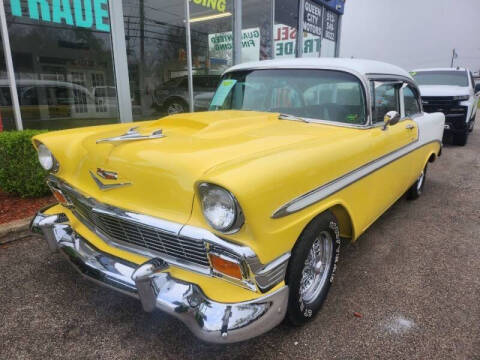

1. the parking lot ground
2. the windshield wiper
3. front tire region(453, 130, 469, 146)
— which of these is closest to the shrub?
the parking lot ground

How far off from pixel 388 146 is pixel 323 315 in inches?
58.2

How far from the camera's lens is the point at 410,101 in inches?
155

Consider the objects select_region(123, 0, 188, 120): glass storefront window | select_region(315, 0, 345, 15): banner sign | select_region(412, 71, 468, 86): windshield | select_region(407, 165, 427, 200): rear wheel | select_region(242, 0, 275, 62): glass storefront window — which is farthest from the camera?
select_region(315, 0, 345, 15): banner sign

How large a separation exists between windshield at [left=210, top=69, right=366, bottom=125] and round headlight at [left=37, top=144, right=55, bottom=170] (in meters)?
1.53

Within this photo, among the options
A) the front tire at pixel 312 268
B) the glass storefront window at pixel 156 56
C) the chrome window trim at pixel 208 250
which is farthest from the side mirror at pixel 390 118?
the glass storefront window at pixel 156 56

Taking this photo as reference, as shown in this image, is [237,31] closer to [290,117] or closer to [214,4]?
[214,4]

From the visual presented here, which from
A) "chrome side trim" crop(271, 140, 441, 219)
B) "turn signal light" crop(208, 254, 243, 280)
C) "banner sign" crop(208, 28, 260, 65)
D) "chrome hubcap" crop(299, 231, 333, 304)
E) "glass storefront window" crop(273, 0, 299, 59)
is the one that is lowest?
"chrome hubcap" crop(299, 231, 333, 304)

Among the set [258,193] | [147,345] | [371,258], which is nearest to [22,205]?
[147,345]

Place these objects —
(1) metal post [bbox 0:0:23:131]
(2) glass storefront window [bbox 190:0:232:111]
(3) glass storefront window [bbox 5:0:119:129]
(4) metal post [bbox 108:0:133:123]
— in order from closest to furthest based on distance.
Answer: (1) metal post [bbox 0:0:23:131]
(3) glass storefront window [bbox 5:0:119:129]
(4) metal post [bbox 108:0:133:123]
(2) glass storefront window [bbox 190:0:232:111]

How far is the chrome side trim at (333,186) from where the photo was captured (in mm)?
1766

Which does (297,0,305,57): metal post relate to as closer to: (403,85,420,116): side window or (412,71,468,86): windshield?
(412,71,468,86): windshield

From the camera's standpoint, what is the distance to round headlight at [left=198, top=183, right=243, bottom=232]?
155 centimetres

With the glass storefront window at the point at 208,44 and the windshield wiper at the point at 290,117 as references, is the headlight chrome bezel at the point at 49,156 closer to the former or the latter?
the windshield wiper at the point at 290,117

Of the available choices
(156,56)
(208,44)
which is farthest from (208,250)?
(208,44)
